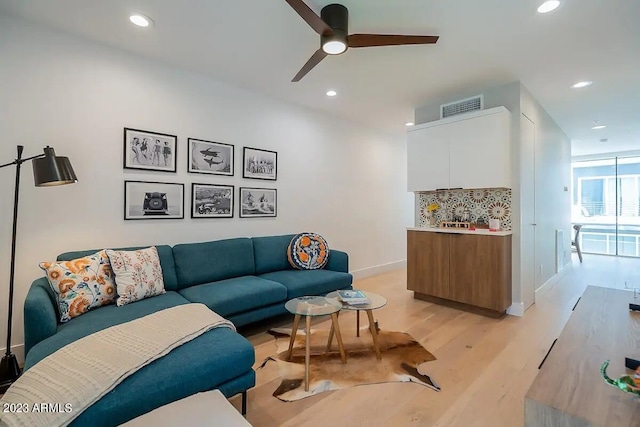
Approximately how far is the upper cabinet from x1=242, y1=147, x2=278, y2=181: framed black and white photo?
5.94ft

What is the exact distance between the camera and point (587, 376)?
3.60ft

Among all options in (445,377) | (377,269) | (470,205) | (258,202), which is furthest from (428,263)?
(258,202)

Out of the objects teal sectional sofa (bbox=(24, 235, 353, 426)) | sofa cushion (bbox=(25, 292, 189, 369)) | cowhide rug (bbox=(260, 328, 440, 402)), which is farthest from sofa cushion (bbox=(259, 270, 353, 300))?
sofa cushion (bbox=(25, 292, 189, 369))

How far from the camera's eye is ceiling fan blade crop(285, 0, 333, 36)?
167 centimetres

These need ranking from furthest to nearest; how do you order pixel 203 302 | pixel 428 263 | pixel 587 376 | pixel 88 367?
1. pixel 428 263
2. pixel 203 302
3. pixel 88 367
4. pixel 587 376

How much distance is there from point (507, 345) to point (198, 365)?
99.1 inches

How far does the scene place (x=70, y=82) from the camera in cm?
246

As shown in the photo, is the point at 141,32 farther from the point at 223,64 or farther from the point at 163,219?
the point at 163,219

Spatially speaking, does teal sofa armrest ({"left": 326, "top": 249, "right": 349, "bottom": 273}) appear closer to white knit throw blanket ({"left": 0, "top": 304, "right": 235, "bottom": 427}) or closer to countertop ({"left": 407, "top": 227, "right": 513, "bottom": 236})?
countertop ({"left": 407, "top": 227, "right": 513, "bottom": 236})

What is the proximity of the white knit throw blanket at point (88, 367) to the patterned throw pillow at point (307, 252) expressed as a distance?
5.40 feet

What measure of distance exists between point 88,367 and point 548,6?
342 cm

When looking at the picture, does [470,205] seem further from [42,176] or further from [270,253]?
[42,176]

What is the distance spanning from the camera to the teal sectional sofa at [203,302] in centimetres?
132

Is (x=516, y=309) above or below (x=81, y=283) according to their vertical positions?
below
